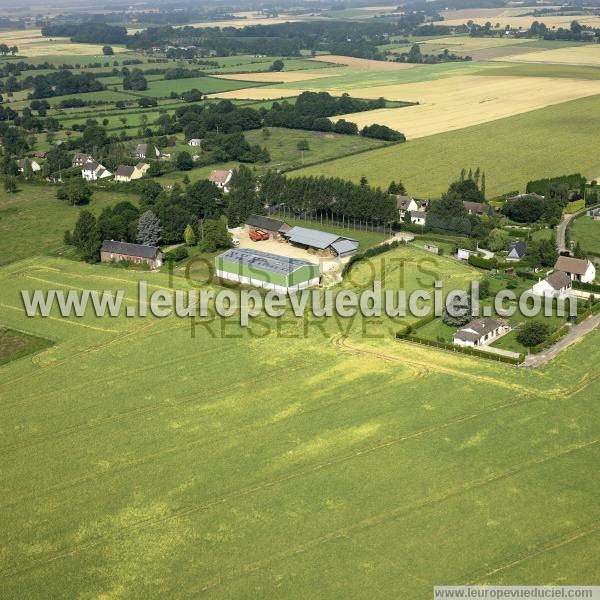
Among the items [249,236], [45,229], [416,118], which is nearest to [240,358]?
[249,236]

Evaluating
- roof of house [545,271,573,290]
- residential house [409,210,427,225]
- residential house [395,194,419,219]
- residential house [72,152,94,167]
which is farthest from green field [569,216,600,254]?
residential house [72,152,94,167]

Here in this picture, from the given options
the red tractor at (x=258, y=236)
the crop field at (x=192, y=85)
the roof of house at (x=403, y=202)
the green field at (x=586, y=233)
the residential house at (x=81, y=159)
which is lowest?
the green field at (x=586, y=233)

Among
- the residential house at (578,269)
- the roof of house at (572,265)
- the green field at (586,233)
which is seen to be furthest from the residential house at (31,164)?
the residential house at (578,269)

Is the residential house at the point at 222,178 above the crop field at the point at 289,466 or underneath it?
above

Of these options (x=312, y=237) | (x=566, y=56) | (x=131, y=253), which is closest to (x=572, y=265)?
(x=312, y=237)

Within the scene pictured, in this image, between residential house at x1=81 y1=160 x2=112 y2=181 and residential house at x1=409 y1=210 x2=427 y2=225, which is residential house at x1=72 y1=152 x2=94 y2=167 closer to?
residential house at x1=81 y1=160 x2=112 y2=181

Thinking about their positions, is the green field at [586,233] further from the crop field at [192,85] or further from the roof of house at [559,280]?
the crop field at [192,85]
